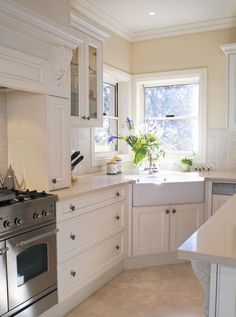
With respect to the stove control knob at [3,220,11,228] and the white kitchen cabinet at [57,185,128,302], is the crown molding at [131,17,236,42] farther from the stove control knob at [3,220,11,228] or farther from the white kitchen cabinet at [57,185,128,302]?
the stove control knob at [3,220,11,228]

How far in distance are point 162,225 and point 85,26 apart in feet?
6.92

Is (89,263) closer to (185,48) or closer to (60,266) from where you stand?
(60,266)

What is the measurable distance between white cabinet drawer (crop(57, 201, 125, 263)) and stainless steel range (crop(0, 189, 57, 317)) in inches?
4.8

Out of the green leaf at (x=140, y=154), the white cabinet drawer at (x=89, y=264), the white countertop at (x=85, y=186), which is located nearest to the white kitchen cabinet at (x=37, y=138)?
the white countertop at (x=85, y=186)

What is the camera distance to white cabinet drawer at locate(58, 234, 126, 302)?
239 cm

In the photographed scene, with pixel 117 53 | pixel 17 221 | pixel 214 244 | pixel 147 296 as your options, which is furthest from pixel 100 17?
pixel 214 244

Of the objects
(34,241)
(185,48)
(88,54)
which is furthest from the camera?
(185,48)

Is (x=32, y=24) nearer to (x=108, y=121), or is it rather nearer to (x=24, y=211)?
(x=24, y=211)

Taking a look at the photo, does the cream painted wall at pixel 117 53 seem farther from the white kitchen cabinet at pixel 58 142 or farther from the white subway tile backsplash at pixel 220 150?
the white kitchen cabinet at pixel 58 142

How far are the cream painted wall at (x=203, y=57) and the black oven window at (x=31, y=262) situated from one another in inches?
108

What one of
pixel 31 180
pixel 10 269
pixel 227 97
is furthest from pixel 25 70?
pixel 227 97

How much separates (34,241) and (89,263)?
755 mm

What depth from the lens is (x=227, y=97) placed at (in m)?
3.70

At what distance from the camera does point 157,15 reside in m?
3.76
